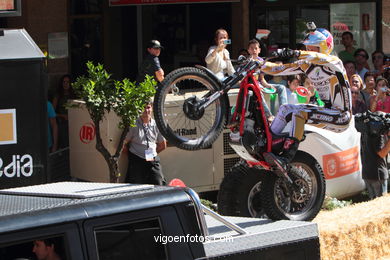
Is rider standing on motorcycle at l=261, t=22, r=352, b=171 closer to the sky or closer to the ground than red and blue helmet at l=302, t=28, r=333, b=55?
closer to the ground

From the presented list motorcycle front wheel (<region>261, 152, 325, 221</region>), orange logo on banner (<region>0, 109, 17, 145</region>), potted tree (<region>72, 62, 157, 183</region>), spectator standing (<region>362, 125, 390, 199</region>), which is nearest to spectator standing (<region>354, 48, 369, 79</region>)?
spectator standing (<region>362, 125, 390, 199</region>)

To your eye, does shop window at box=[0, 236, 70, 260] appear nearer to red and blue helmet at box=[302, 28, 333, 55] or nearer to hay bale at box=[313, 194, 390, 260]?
hay bale at box=[313, 194, 390, 260]

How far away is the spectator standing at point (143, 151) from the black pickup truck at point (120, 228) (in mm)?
4836

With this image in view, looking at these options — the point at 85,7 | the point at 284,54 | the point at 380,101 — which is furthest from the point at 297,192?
the point at 85,7

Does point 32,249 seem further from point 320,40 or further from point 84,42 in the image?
point 84,42

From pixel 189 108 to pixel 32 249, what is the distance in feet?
11.6

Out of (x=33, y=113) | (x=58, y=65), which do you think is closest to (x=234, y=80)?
(x=33, y=113)

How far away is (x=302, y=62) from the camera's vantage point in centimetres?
807

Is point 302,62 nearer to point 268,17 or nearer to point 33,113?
point 33,113

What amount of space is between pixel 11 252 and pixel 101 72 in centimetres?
574

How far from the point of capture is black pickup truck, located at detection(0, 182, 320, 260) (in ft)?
14.4

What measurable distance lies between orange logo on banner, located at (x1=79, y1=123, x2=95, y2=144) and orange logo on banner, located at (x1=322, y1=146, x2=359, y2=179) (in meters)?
3.18

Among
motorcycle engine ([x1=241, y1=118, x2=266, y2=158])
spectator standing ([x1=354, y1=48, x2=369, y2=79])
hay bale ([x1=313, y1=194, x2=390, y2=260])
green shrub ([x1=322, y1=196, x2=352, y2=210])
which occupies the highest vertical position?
spectator standing ([x1=354, y1=48, x2=369, y2=79])

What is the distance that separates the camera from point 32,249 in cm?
448
